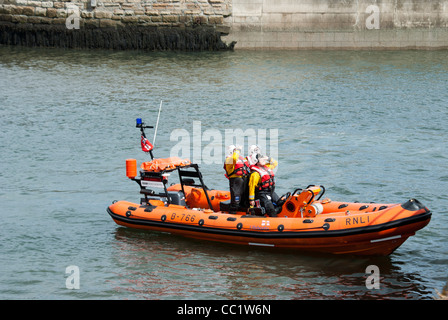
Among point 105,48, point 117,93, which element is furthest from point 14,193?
point 105,48

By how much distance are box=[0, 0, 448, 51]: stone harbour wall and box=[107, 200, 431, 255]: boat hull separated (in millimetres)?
21700

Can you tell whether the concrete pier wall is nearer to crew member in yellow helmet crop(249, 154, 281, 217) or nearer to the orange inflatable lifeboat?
the orange inflatable lifeboat

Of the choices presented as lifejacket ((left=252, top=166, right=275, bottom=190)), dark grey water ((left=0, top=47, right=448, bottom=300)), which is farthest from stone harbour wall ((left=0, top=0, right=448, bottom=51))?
lifejacket ((left=252, top=166, right=275, bottom=190))

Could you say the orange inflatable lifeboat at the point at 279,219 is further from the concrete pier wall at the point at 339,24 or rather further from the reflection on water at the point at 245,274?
the concrete pier wall at the point at 339,24

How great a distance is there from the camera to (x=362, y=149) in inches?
766

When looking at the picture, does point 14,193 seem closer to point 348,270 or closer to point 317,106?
point 348,270

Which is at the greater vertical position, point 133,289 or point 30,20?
point 30,20

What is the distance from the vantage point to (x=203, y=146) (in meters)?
19.8

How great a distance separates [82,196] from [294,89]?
519 inches

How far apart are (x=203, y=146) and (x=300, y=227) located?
8.53 meters

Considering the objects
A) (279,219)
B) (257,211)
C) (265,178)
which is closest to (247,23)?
(265,178)

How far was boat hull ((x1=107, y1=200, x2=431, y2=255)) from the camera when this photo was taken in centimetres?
1101

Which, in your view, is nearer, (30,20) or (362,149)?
(362,149)
